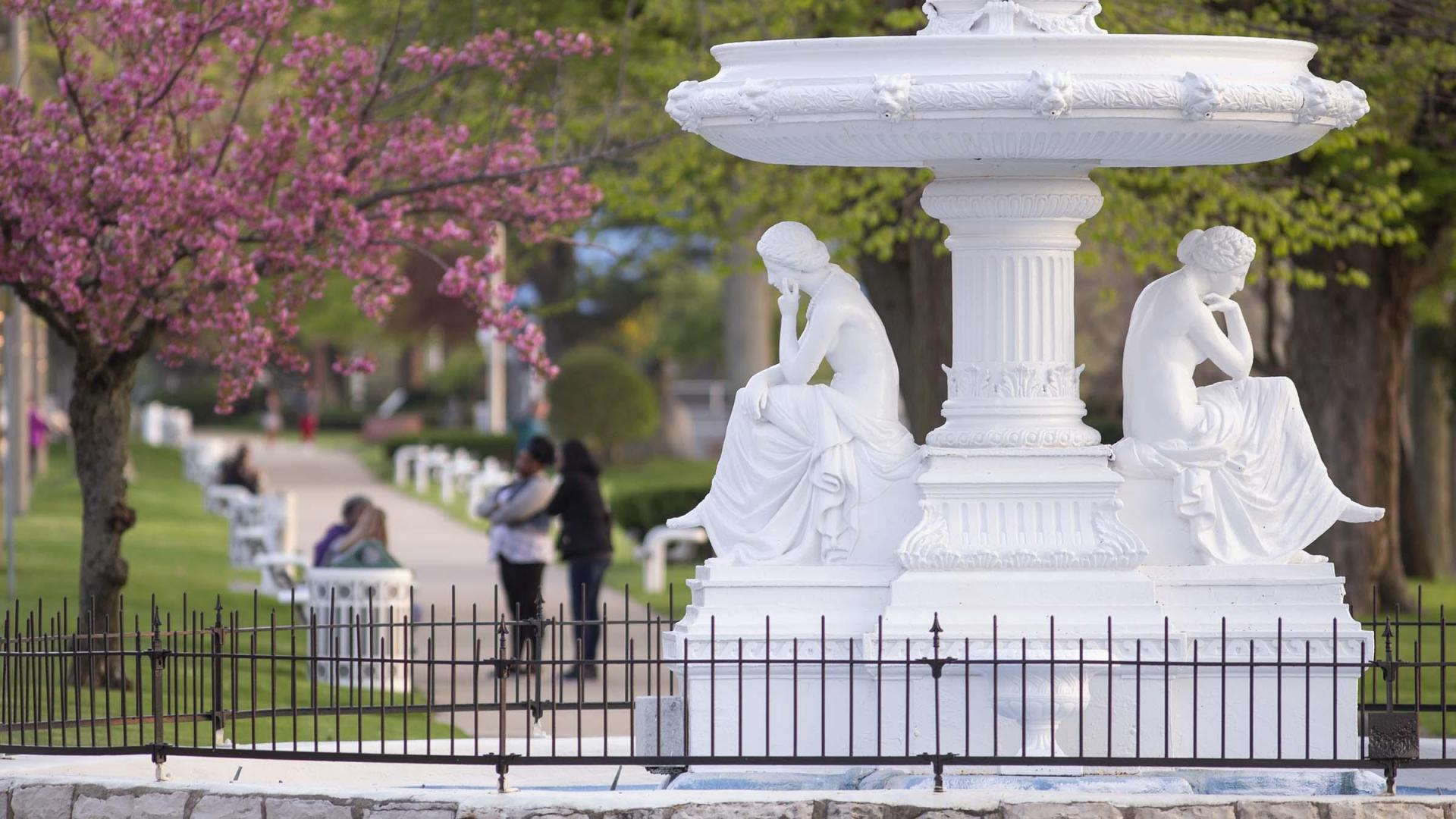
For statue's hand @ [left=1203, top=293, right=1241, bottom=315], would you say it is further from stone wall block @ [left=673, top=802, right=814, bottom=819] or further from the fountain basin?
stone wall block @ [left=673, top=802, right=814, bottom=819]

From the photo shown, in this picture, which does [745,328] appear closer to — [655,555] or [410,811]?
[655,555]

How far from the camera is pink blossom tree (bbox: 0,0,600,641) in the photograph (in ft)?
40.2

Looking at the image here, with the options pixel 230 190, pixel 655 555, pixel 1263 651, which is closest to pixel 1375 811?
pixel 1263 651

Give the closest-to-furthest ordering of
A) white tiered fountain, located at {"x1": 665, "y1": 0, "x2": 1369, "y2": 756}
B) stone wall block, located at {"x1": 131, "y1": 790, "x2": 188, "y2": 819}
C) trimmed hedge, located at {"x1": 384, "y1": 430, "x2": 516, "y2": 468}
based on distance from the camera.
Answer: stone wall block, located at {"x1": 131, "y1": 790, "x2": 188, "y2": 819} < white tiered fountain, located at {"x1": 665, "y1": 0, "x2": 1369, "y2": 756} < trimmed hedge, located at {"x1": 384, "y1": 430, "x2": 516, "y2": 468}

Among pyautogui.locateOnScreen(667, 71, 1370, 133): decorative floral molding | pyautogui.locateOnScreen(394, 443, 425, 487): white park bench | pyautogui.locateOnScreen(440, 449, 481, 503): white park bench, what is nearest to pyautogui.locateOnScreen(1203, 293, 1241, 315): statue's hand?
pyautogui.locateOnScreen(667, 71, 1370, 133): decorative floral molding

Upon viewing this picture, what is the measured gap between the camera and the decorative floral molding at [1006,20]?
9148 millimetres

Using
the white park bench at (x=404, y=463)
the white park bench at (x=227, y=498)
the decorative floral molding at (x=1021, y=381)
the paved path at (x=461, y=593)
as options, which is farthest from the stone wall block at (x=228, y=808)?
the white park bench at (x=404, y=463)

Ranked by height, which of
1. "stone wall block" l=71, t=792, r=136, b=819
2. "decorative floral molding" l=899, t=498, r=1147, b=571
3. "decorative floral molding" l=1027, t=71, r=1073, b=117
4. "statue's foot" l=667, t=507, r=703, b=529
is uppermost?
"decorative floral molding" l=1027, t=71, r=1073, b=117

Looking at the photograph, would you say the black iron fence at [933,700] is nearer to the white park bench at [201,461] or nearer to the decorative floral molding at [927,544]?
the decorative floral molding at [927,544]

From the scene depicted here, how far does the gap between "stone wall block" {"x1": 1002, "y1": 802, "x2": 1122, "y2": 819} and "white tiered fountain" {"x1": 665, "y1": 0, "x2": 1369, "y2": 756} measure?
0.78 m

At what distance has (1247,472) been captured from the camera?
943cm

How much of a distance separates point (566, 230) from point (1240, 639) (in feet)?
28.2

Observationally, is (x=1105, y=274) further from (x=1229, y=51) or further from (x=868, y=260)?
(x=1229, y=51)

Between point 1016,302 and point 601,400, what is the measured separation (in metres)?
37.8
